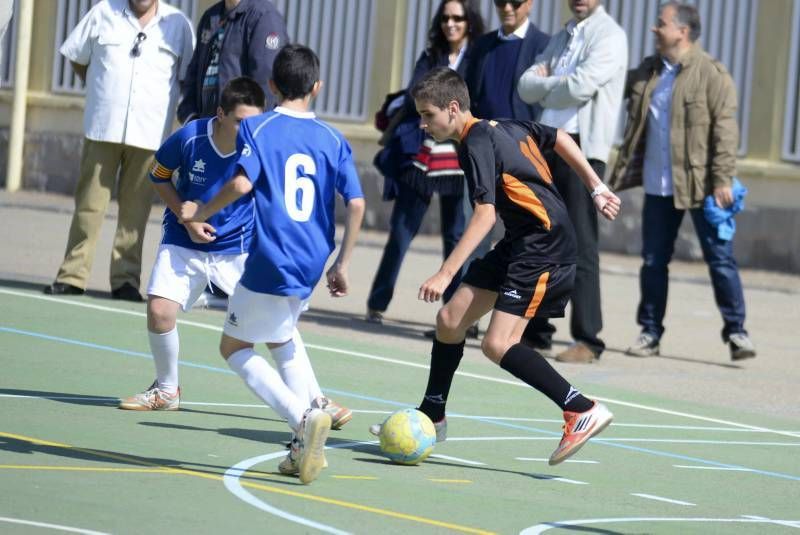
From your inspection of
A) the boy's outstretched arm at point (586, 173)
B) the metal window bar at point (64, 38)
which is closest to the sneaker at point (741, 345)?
the boy's outstretched arm at point (586, 173)

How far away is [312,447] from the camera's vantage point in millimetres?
6461

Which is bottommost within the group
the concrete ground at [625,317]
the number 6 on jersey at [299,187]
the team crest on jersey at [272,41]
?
the concrete ground at [625,317]

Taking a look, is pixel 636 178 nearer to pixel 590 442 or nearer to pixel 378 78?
pixel 590 442

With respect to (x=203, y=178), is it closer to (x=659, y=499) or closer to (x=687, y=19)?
(x=659, y=499)

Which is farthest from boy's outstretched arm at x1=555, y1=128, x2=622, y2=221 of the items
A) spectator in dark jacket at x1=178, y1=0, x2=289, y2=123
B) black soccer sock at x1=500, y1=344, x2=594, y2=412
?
spectator in dark jacket at x1=178, y1=0, x2=289, y2=123

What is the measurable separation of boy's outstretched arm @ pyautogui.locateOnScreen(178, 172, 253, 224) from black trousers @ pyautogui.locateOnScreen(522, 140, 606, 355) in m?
3.77

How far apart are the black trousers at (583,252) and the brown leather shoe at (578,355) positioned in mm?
38

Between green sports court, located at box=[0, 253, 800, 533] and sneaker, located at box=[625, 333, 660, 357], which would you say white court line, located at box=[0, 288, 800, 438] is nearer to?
green sports court, located at box=[0, 253, 800, 533]

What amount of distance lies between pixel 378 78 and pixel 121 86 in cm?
914

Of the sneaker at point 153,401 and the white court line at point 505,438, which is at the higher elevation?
the sneaker at point 153,401

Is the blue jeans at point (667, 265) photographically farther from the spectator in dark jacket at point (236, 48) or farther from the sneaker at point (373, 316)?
the spectator in dark jacket at point (236, 48)

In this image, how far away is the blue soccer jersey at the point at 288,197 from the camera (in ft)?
22.8

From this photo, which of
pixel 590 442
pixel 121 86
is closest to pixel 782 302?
pixel 121 86

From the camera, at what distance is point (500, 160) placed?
755cm
